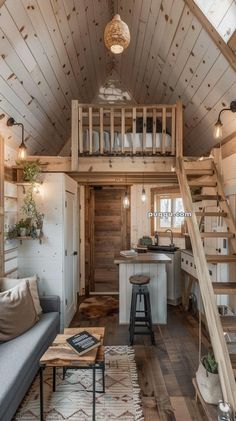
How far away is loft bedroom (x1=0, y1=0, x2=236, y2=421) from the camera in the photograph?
2.25 metres

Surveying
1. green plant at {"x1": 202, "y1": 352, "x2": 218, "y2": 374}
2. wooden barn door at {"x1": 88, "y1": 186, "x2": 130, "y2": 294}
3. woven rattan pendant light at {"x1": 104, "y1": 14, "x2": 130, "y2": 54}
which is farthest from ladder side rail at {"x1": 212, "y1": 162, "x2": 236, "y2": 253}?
wooden barn door at {"x1": 88, "y1": 186, "x2": 130, "y2": 294}

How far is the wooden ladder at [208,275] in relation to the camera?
1.91 m

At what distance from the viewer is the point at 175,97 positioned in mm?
3959

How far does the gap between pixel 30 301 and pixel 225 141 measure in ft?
9.35

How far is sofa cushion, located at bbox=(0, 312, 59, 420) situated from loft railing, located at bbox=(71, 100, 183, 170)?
1930mm

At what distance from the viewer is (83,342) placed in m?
2.29

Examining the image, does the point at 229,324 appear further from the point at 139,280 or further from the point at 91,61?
the point at 91,61

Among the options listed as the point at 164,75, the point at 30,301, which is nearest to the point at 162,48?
the point at 164,75

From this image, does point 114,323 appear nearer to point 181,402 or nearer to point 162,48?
point 181,402

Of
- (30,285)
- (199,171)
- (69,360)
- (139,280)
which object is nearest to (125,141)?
(199,171)

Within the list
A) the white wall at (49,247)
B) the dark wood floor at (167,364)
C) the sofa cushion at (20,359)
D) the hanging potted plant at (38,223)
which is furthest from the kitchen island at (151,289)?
the sofa cushion at (20,359)

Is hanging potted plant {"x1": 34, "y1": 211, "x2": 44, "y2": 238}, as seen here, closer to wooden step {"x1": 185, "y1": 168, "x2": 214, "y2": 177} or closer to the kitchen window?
wooden step {"x1": 185, "y1": 168, "x2": 214, "y2": 177}

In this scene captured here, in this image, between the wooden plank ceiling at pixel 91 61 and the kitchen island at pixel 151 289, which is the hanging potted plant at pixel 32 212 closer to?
the wooden plank ceiling at pixel 91 61

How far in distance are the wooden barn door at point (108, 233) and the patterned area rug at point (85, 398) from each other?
322 cm
